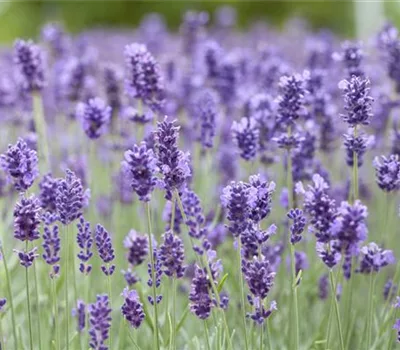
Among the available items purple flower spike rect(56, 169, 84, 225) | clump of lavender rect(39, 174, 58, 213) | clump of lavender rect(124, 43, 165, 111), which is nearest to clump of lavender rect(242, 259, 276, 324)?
purple flower spike rect(56, 169, 84, 225)

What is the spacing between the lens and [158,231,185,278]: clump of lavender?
2281mm

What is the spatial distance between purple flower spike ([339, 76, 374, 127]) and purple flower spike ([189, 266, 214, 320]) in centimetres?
72

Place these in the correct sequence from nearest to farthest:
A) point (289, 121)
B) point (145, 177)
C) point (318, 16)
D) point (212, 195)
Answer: point (145, 177)
point (289, 121)
point (212, 195)
point (318, 16)

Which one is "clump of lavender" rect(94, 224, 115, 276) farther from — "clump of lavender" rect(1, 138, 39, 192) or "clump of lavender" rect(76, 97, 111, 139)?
"clump of lavender" rect(76, 97, 111, 139)

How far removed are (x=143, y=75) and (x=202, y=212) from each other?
61cm

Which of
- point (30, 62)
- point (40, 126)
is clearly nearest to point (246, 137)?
point (30, 62)

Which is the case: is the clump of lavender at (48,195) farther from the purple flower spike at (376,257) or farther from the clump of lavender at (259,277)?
the purple flower spike at (376,257)

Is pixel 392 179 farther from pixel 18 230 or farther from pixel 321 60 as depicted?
pixel 321 60

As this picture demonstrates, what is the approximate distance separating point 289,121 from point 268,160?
33.3 inches

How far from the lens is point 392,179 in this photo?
255 cm

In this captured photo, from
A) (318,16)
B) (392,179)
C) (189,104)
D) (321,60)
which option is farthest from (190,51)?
(318,16)

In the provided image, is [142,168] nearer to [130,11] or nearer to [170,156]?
[170,156]

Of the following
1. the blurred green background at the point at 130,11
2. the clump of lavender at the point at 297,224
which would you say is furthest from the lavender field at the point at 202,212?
the blurred green background at the point at 130,11

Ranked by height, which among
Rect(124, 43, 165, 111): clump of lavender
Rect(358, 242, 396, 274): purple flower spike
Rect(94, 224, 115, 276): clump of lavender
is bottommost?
Rect(358, 242, 396, 274): purple flower spike
